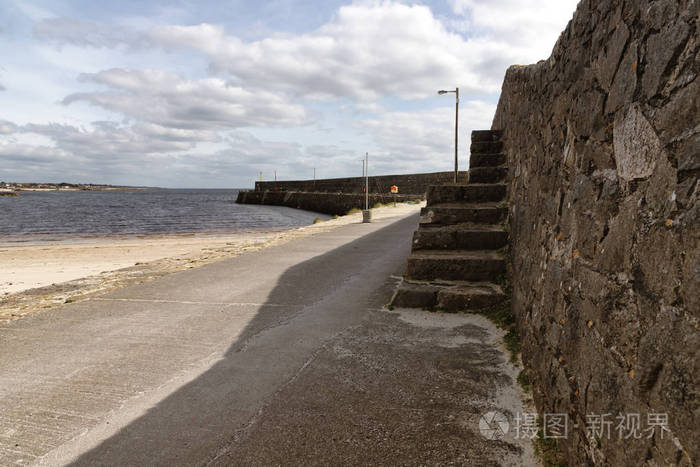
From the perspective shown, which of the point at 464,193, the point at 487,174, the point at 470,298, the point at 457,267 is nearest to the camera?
the point at 470,298

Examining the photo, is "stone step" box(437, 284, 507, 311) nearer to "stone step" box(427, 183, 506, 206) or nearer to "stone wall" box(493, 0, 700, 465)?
"stone wall" box(493, 0, 700, 465)

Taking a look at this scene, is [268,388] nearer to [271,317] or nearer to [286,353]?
[286,353]

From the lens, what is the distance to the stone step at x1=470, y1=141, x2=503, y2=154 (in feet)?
23.7

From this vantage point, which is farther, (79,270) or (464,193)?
(79,270)

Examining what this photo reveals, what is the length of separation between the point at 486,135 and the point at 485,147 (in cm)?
40

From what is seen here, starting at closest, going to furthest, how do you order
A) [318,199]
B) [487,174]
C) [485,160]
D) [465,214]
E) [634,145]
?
1. [634,145]
2. [465,214]
3. [487,174]
4. [485,160]
5. [318,199]

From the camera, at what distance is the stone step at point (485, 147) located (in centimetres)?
722

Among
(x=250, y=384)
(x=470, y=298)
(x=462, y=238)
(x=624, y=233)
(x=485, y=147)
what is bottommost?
(x=250, y=384)

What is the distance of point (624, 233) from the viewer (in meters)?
1.58

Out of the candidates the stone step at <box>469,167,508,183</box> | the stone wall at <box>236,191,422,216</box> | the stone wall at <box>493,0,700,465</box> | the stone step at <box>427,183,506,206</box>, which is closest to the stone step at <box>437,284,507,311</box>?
the stone wall at <box>493,0,700,465</box>

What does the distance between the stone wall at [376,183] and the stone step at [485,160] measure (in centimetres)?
2279

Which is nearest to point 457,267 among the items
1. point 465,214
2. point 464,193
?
point 465,214

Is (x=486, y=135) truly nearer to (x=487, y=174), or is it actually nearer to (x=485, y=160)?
(x=485, y=160)

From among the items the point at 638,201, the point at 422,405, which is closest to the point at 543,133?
the point at 638,201
